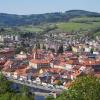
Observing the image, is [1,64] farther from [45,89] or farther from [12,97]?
[12,97]

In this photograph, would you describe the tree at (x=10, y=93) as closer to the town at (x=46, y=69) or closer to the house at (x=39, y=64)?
the town at (x=46, y=69)

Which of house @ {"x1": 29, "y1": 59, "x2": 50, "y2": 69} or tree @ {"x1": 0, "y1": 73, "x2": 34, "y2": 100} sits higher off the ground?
tree @ {"x1": 0, "y1": 73, "x2": 34, "y2": 100}

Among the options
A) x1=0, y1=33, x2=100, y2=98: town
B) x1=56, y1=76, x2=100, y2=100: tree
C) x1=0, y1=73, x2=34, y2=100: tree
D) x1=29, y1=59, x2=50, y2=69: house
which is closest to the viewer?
x1=56, y1=76, x2=100, y2=100: tree

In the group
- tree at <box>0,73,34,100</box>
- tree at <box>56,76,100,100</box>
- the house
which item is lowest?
the house

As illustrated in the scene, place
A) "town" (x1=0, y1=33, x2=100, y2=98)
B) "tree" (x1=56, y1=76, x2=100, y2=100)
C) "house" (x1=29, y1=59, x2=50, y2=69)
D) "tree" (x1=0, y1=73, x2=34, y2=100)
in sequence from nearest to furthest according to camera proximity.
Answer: "tree" (x1=56, y1=76, x2=100, y2=100) → "tree" (x1=0, y1=73, x2=34, y2=100) → "town" (x1=0, y1=33, x2=100, y2=98) → "house" (x1=29, y1=59, x2=50, y2=69)

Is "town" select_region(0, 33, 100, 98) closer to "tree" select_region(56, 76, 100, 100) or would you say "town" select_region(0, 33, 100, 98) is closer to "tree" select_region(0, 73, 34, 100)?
"tree" select_region(0, 73, 34, 100)

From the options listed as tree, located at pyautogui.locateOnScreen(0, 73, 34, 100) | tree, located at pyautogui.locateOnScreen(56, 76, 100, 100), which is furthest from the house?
tree, located at pyautogui.locateOnScreen(56, 76, 100, 100)

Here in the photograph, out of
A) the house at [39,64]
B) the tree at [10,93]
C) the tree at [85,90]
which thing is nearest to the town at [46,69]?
the house at [39,64]

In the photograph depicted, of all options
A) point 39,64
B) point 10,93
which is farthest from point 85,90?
point 39,64

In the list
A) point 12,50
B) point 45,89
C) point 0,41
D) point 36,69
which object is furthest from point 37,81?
point 0,41

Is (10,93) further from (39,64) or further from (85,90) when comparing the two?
(39,64)

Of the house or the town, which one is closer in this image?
the town
